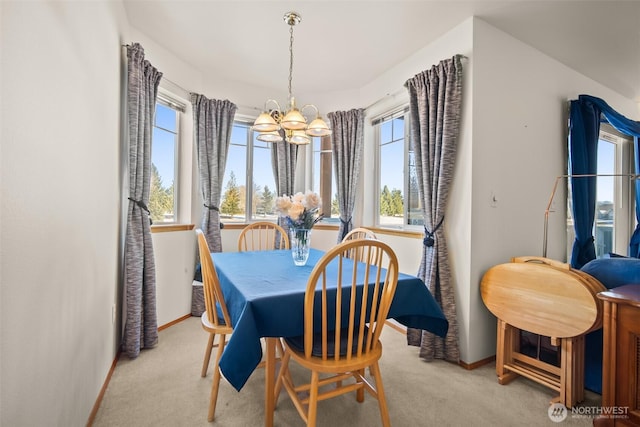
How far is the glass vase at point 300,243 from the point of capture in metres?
2.05

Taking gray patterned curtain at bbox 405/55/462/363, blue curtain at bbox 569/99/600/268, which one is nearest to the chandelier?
gray patterned curtain at bbox 405/55/462/363

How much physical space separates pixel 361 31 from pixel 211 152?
6.37 feet

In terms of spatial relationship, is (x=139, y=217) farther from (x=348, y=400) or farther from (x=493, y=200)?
(x=493, y=200)

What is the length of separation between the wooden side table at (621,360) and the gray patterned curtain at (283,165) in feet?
10.3

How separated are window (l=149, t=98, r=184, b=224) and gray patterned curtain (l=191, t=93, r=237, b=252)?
23cm

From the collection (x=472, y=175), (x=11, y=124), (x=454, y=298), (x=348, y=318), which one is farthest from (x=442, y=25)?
(x=11, y=124)

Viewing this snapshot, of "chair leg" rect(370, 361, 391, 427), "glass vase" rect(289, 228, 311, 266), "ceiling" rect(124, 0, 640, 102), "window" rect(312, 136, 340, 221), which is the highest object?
"ceiling" rect(124, 0, 640, 102)

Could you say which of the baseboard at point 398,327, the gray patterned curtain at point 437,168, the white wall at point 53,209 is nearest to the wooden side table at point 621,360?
the gray patterned curtain at point 437,168

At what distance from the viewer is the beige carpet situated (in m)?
1.70

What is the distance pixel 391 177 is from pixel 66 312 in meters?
3.06

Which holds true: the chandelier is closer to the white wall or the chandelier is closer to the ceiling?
the ceiling

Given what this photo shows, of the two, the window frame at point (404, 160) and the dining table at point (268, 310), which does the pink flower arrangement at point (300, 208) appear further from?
the window frame at point (404, 160)

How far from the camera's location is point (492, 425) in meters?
1.67

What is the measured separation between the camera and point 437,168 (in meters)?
2.51
